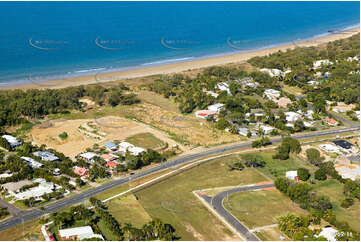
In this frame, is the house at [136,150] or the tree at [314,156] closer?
the tree at [314,156]

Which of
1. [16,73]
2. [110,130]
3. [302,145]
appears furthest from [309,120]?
[16,73]

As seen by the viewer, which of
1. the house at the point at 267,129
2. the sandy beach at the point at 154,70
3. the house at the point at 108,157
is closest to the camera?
the house at the point at 108,157

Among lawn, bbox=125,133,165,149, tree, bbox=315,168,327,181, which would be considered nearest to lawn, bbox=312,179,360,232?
tree, bbox=315,168,327,181

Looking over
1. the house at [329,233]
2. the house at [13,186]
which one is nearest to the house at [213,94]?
the house at [13,186]

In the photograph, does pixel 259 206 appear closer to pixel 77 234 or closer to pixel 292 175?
pixel 292 175

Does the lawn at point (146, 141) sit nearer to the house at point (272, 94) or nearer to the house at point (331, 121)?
the house at point (331, 121)

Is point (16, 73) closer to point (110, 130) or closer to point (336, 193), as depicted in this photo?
point (110, 130)

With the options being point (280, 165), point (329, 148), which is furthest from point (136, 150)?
point (329, 148)
